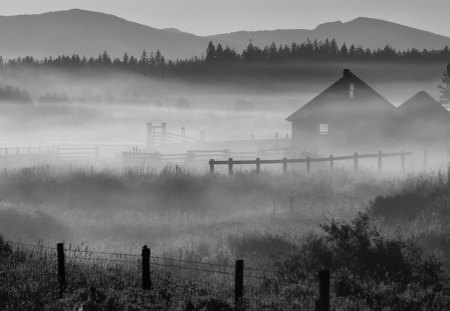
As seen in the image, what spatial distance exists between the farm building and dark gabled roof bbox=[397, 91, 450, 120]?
1833 mm

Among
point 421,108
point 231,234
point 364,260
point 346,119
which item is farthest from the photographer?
point 421,108

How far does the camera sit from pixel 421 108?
193ft

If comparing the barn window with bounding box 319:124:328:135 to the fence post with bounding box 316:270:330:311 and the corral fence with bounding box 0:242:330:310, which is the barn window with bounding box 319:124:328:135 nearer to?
the corral fence with bounding box 0:242:330:310

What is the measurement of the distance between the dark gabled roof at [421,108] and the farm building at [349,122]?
1833mm

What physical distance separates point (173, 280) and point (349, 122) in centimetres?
4171

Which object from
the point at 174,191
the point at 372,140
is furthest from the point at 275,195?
the point at 372,140

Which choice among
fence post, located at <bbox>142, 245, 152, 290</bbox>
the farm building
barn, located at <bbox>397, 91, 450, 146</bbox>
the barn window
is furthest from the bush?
barn, located at <bbox>397, 91, 450, 146</bbox>

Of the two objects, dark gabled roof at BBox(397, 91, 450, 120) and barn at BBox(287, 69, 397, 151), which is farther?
dark gabled roof at BBox(397, 91, 450, 120)

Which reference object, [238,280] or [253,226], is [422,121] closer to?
[253,226]

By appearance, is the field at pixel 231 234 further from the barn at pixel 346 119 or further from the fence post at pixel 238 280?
the barn at pixel 346 119

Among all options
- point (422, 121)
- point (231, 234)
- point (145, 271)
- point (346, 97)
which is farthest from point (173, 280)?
point (422, 121)

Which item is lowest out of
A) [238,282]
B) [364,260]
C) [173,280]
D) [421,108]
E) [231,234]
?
[173,280]

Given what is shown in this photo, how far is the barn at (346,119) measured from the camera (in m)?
53.9

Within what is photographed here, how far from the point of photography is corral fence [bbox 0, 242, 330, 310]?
470 inches
